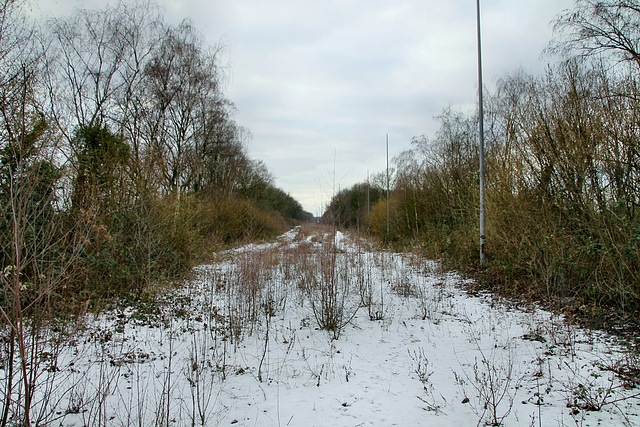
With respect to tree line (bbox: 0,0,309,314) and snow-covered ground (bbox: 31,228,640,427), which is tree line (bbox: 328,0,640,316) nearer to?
snow-covered ground (bbox: 31,228,640,427)

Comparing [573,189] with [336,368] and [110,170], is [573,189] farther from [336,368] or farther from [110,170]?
[110,170]

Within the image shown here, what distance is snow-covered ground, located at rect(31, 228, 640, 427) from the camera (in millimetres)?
2881

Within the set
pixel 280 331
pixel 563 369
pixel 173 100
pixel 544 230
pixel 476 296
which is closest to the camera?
pixel 563 369

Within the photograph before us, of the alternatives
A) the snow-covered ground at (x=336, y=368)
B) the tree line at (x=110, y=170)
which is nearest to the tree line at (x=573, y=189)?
the snow-covered ground at (x=336, y=368)

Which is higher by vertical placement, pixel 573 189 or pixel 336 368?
pixel 573 189

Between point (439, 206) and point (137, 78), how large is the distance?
38.6 feet

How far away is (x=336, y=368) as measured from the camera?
12.8 ft

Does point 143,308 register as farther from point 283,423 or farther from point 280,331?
point 283,423

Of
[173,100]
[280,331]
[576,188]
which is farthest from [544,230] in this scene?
[173,100]

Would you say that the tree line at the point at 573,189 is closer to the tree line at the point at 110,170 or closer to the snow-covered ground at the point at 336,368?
the snow-covered ground at the point at 336,368

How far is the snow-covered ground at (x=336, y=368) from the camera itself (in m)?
2.88

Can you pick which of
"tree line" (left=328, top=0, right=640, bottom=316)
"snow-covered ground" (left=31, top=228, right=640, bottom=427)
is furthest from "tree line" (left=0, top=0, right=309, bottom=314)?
"tree line" (left=328, top=0, right=640, bottom=316)

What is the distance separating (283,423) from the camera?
283 centimetres

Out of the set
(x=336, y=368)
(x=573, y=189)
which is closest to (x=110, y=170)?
(x=336, y=368)
